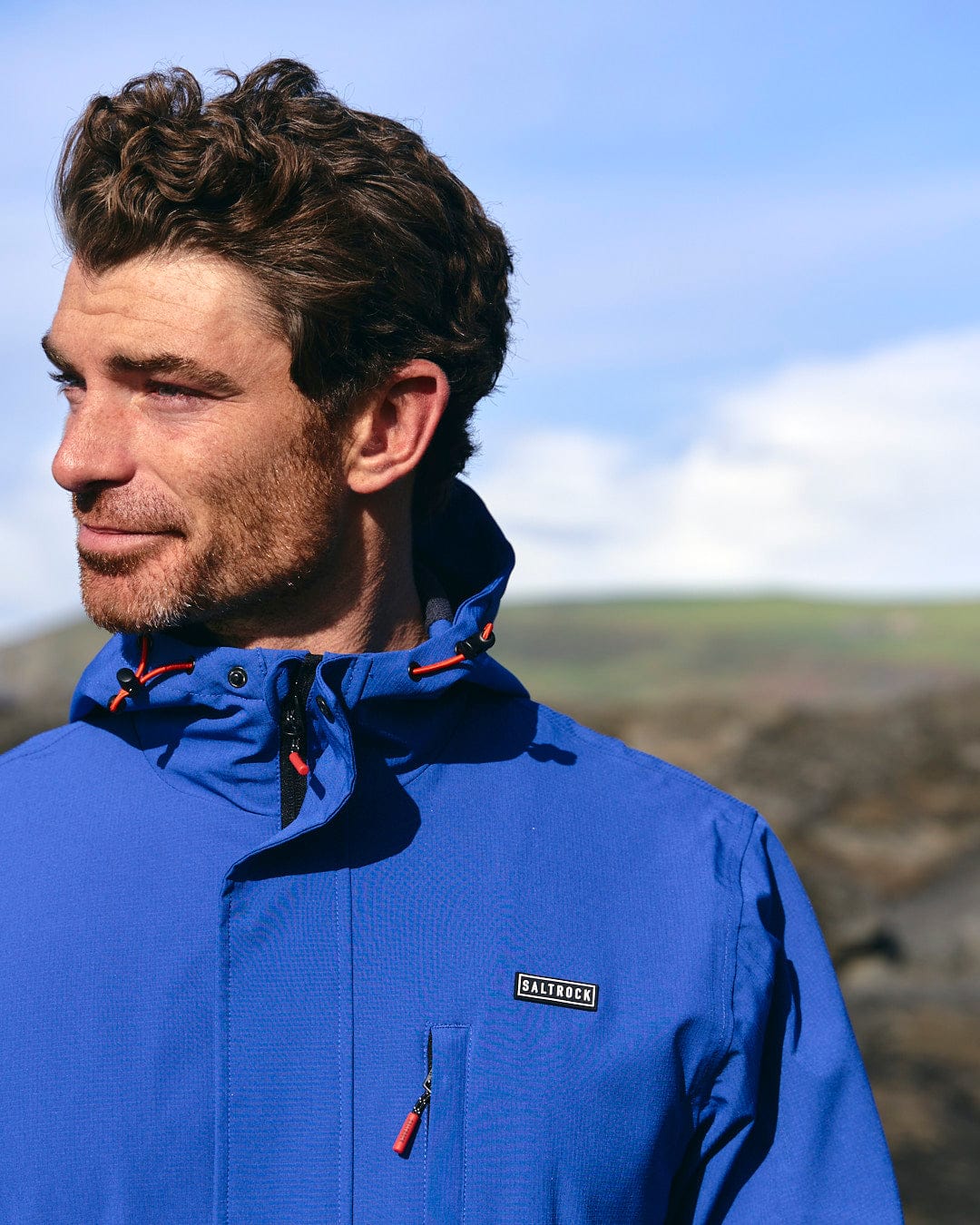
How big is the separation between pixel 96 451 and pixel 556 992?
4.01ft

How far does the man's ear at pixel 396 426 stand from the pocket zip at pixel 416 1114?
3.53 feet

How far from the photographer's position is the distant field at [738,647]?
30625 mm

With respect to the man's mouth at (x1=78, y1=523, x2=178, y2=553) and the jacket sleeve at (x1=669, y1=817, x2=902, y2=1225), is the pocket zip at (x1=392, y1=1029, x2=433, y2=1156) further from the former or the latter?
the man's mouth at (x1=78, y1=523, x2=178, y2=553)

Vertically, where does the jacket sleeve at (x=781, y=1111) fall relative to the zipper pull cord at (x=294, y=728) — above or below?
below

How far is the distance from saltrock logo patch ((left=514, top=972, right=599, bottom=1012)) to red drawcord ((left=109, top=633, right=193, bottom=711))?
0.77m

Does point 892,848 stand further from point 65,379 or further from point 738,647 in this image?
point 738,647

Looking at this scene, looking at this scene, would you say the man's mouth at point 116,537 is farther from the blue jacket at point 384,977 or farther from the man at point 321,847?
the blue jacket at point 384,977

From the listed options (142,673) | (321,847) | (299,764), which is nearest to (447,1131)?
(321,847)

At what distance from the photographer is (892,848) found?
46.9 ft

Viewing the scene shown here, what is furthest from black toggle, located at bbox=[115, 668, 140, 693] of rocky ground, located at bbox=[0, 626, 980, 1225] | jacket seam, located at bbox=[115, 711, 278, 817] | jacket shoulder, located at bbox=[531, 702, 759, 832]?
Result: rocky ground, located at bbox=[0, 626, 980, 1225]

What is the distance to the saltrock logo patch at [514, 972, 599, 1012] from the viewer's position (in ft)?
7.50

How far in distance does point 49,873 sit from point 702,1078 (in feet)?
3.78

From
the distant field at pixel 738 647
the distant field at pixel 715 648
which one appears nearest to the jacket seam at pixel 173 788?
the distant field at pixel 715 648

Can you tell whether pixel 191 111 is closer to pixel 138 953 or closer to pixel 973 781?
pixel 138 953
